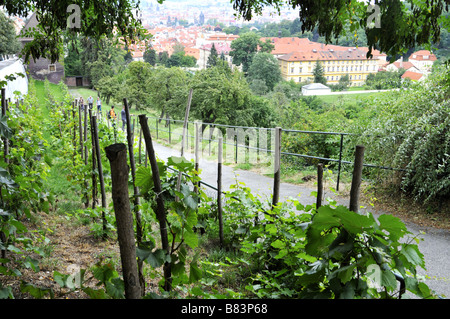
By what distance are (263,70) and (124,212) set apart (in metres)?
47.5

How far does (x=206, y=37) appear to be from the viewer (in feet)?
210

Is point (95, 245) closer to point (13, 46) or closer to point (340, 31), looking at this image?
point (340, 31)

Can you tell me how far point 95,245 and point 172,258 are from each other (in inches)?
86.6

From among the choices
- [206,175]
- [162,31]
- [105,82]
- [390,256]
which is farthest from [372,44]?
[162,31]

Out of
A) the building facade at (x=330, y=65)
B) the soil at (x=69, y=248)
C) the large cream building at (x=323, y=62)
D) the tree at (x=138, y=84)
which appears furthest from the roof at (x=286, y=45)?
the soil at (x=69, y=248)

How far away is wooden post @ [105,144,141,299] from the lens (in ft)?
3.89

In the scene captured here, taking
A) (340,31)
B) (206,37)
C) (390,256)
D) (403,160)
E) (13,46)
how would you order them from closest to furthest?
(390,256)
(340,31)
(403,160)
(13,46)
(206,37)

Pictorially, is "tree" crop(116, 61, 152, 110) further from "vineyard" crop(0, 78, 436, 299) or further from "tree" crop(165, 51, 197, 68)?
"vineyard" crop(0, 78, 436, 299)

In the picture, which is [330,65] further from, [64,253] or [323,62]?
[64,253]

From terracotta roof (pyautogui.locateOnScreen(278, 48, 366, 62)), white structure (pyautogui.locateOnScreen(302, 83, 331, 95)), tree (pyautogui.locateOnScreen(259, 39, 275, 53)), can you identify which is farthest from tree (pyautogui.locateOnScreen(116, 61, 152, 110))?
terracotta roof (pyautogui.locateOnScreen(278, 48, 366, 62))

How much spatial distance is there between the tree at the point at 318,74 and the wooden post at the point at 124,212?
65.0 metres

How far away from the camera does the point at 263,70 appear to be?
4706cm

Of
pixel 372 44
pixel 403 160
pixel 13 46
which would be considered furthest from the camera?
pixel 13 46

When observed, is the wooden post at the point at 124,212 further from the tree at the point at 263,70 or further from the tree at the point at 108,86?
the tree at the point at 263,70
